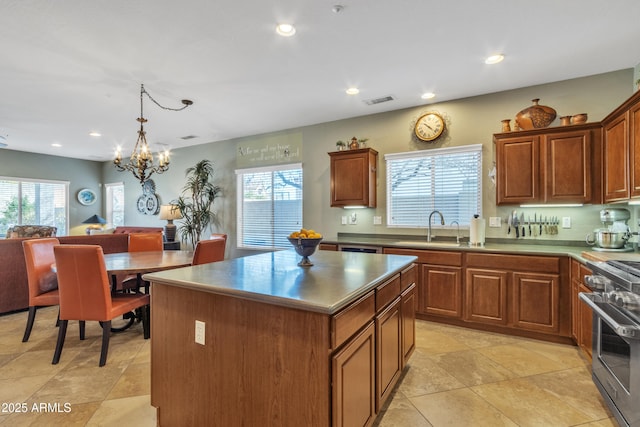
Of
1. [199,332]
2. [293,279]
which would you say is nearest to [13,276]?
[199,332]

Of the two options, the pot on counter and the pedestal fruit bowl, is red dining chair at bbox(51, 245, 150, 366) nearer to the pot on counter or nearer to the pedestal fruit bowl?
the pedestal fruit bowl

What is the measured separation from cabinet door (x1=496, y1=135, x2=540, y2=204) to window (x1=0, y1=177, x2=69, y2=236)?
9.21m

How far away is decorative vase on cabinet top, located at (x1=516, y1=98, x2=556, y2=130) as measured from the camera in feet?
10.7

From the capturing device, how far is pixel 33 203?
6973 millimetres

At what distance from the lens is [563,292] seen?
2818mm

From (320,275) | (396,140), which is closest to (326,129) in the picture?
(396,140)

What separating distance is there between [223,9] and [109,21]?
2.89 ft

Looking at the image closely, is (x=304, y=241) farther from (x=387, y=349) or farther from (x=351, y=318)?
(x=387, y=349)

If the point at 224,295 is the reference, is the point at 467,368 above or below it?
below

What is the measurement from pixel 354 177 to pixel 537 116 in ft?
7.05

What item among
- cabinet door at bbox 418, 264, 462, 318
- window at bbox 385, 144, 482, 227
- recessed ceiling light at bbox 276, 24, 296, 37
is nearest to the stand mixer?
window at bbox 385, 144, 482, 227

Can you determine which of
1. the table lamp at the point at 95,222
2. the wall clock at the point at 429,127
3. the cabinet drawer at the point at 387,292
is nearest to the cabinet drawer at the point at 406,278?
the cabinet drawer at the point at 387,292

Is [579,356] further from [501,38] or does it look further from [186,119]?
[186,119]

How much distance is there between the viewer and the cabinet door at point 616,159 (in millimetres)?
2457
